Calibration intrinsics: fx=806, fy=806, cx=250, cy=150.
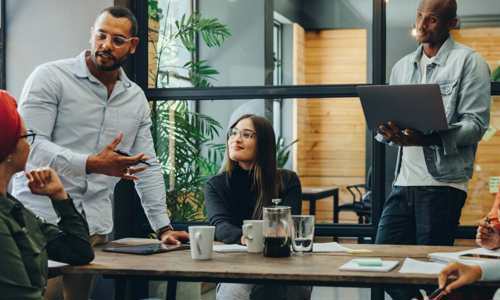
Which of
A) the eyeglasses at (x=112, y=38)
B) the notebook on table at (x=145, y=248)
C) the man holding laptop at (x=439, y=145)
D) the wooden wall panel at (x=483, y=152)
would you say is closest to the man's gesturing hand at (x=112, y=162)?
the notebook on table at (x=145, y=248)

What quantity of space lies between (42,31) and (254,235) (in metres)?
2.23

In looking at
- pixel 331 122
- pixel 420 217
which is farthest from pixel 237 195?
pixel 331 122

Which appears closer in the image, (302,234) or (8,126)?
(8,126)

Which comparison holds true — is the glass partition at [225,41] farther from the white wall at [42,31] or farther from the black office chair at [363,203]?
the black office chair at [363,203]

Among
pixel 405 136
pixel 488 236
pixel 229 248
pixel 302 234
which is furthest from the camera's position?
pixel 405 136

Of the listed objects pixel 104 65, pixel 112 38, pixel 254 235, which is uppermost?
pixel 112 38

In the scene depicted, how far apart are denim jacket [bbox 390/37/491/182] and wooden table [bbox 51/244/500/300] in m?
0.63

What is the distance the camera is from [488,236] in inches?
103

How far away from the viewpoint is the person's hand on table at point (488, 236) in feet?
8.50

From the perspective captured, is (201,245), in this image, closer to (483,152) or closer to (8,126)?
(8,126)

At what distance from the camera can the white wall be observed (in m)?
4.38

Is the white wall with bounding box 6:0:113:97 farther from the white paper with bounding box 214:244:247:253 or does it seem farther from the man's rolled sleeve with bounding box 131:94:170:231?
the white paper with bounding box 214:244:247:253

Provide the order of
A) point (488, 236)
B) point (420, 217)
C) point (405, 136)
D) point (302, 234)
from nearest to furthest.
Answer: point (488, 236) → point (302, 234) → point (405, 136) → point (420, 217)

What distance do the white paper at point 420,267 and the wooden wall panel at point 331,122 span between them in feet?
6.71
